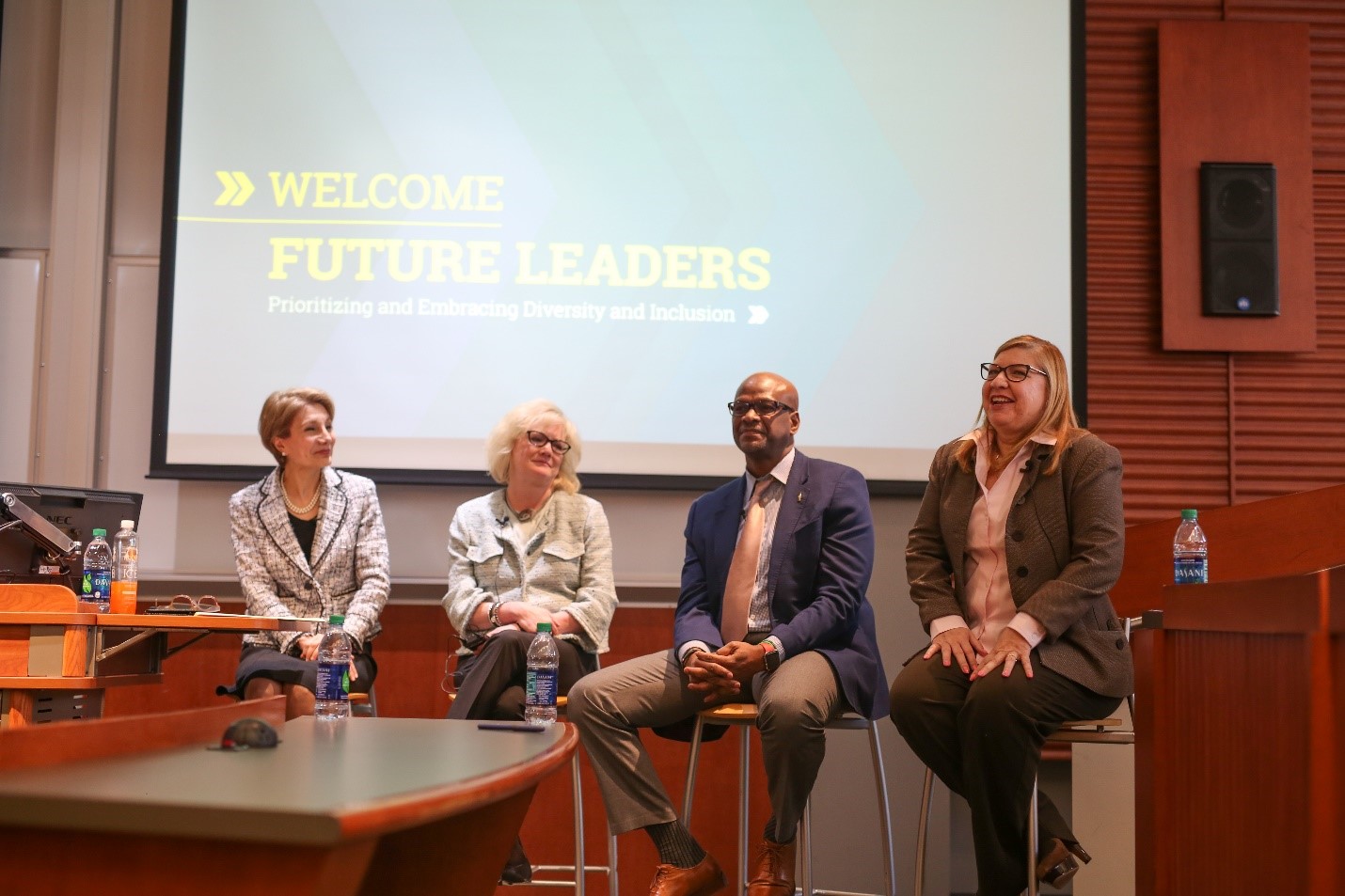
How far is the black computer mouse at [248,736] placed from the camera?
1.49m

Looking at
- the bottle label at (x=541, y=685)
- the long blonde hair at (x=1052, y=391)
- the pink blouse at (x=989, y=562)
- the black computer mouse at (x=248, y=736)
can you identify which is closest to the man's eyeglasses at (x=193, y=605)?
the bottle label at (x=541, y=685)

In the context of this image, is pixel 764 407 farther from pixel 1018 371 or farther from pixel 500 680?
pixel 500 680

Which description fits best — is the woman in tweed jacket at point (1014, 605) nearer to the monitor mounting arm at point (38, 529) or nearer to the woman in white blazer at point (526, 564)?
the woman in white blazer at point (526, 564)

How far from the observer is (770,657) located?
3.22 m

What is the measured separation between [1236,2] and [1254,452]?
169 centimetres

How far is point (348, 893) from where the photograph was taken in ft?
3.50

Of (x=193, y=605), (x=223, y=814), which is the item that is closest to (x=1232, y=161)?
(x=193, y=605)

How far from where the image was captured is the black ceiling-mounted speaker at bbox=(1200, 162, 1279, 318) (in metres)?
4.43

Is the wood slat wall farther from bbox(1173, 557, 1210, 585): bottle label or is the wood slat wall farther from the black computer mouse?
the black computer mouse

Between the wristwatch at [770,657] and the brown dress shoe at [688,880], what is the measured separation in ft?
1.64

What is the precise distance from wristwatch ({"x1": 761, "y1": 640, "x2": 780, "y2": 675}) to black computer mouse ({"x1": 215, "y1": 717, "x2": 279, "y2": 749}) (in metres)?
1.84

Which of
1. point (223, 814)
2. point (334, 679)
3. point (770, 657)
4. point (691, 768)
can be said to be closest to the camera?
point (223, 814)

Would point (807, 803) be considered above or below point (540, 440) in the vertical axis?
below

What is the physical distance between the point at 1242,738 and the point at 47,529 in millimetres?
2696
